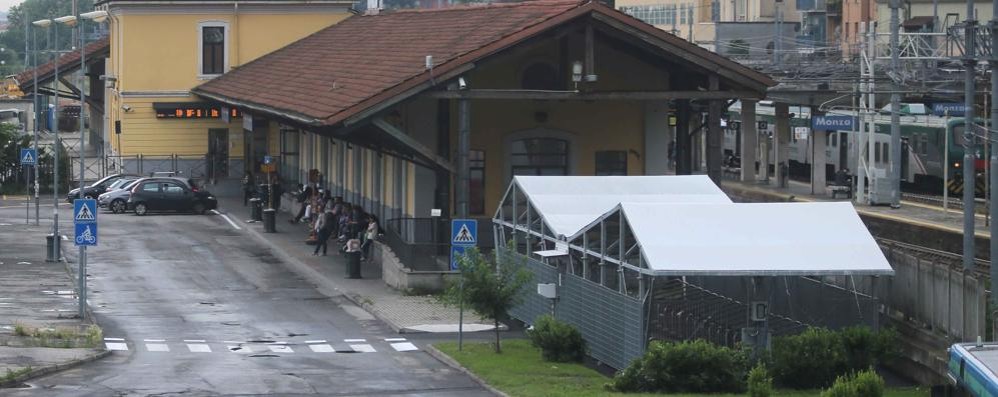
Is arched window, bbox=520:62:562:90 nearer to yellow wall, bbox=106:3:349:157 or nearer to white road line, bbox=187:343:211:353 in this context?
white road line, bbox=187:343:211:353

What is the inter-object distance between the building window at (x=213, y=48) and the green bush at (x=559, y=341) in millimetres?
43599

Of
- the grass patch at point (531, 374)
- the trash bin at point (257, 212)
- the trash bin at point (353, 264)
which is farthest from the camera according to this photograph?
the trash bin at point (257, 212)

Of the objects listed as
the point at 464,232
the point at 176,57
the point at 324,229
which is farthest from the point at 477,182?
the point at 176,57

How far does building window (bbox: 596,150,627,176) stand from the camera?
42.0 m

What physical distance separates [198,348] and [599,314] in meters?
7.34

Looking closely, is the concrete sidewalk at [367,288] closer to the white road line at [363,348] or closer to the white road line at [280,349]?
the white road line at [363,348]

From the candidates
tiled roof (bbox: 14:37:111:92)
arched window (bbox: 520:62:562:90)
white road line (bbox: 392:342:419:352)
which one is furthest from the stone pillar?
tiled roof (bbox: 14:37:111:92)

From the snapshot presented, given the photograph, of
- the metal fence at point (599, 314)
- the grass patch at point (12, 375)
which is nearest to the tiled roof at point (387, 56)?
the metal fence at point (599, 314)

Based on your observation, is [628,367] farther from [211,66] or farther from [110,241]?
[211,66]

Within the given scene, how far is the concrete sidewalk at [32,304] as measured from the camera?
85.0 ft

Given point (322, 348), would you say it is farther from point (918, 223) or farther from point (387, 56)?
point (918, 223)

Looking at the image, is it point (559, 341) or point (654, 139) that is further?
point (654, 139)

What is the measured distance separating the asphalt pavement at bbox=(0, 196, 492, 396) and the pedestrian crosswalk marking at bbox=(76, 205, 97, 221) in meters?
2.06

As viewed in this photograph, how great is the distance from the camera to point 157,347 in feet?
95.9
